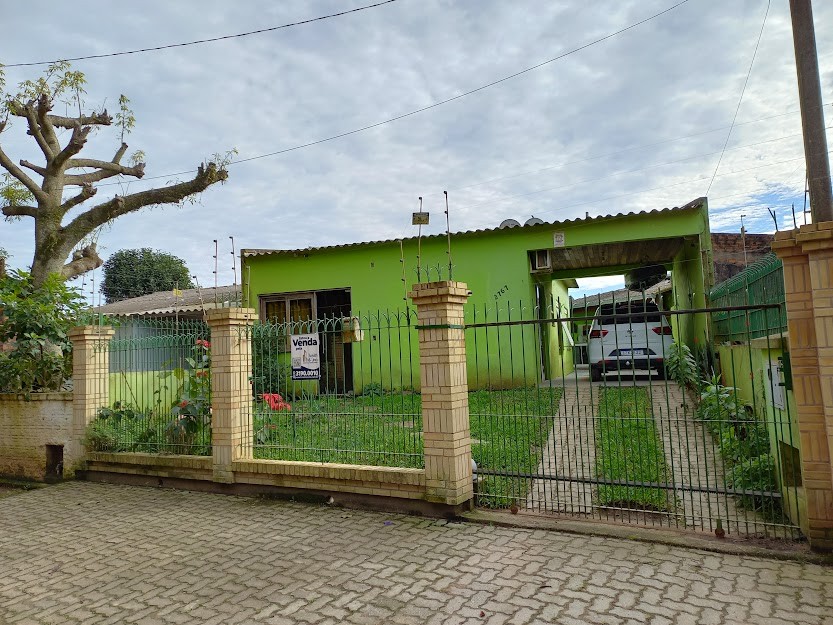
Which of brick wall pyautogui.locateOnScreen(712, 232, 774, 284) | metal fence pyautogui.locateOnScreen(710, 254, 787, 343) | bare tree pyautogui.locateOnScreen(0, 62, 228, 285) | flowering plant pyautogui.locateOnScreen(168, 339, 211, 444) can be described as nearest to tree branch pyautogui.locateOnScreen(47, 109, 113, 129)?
bare tree pyautogui.locateOnScreen(0, 62, 228, 285)

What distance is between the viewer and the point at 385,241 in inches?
474

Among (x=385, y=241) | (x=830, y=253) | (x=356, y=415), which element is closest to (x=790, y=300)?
(x=830, y=253)

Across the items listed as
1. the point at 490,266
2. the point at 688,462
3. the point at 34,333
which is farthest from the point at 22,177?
the point at 688,462

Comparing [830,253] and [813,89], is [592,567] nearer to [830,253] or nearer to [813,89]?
[830,253]

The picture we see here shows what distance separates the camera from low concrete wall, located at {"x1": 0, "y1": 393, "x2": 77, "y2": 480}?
768 cm

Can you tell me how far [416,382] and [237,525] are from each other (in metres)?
6.62

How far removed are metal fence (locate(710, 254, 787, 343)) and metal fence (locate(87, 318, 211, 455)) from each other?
5.71 m

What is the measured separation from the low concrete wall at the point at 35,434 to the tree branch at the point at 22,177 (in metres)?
3.80

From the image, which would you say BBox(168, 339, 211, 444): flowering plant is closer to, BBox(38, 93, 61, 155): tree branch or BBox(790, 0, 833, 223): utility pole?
BBox(38, 93, 61, 155): tree branch

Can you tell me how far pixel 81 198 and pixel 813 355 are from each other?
432 inches

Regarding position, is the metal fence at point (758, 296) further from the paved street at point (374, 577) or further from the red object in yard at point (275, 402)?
the red object in yard at point (275, 402)

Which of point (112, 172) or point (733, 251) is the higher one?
point (112, 172)

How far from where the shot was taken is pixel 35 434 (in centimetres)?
788

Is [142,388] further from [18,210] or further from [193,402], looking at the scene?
[18,210]
